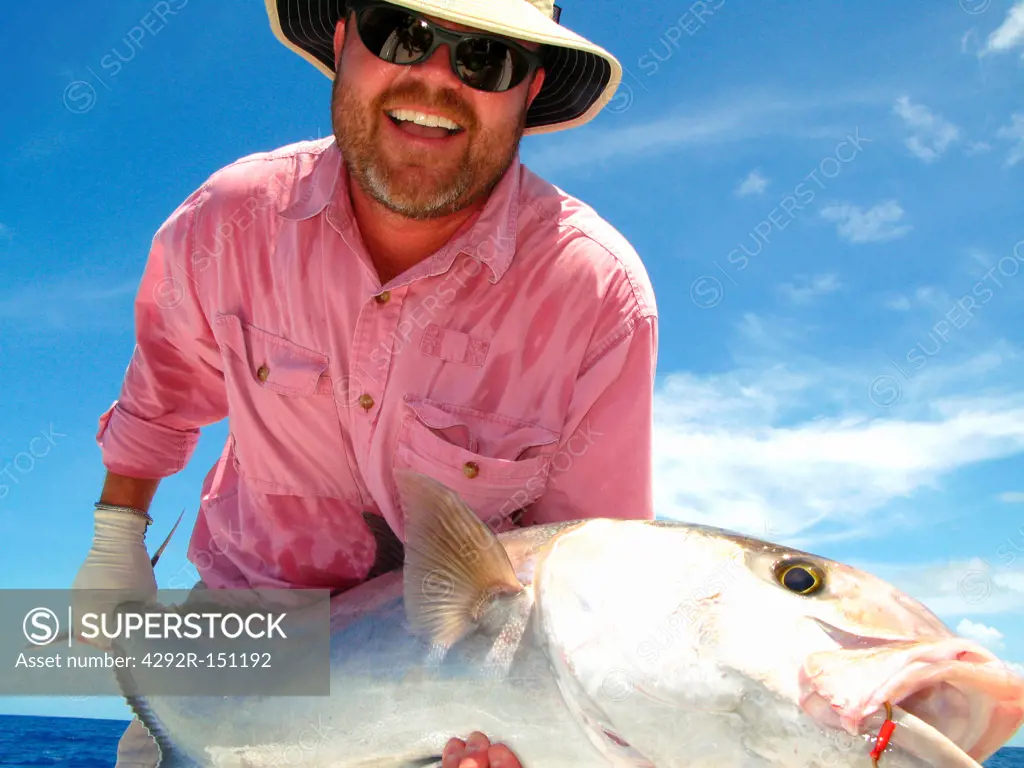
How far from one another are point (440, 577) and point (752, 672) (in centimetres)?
86

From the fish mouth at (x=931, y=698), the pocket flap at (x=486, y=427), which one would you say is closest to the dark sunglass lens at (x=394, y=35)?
the pocket flap at (x=486, y=427)

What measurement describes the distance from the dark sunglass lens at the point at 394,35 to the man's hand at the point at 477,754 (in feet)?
7.23

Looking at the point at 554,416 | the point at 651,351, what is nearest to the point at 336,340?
the point at 554,416

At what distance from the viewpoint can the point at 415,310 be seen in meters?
3.12

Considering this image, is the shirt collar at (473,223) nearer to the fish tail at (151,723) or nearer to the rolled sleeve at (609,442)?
the rolled sleeve at (609,442)

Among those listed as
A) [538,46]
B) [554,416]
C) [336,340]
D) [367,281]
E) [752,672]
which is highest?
[538,46]

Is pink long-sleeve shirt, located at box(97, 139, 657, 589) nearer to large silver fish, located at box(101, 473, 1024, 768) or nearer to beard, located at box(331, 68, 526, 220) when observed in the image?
beard, located at box(331, 68, 526, 220)

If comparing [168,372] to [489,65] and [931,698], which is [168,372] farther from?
[931,698]

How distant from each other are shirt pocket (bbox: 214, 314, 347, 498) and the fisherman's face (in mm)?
662

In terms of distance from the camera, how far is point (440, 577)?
2338 mm

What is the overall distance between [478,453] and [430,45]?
140 centimetres

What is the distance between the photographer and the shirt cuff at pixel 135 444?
3.93 metres

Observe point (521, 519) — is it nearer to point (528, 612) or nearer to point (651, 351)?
point (651, 351)

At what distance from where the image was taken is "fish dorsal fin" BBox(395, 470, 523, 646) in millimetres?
2287
